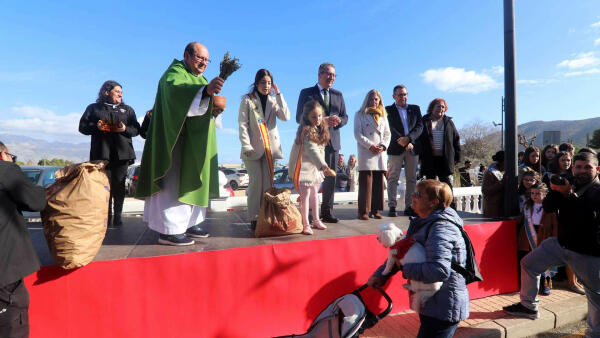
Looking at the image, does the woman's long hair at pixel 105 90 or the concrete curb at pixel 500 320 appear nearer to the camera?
the concrete curb at pixel 500 320

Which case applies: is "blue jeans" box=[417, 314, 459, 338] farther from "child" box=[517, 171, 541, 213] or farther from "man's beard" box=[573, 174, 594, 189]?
"child" box=[517, 171, 541, 213]

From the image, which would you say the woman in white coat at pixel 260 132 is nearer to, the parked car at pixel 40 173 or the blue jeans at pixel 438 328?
the blue jeans at pixel 438 328

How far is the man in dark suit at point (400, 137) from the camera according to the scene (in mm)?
4266

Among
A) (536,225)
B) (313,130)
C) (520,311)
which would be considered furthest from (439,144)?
(520,311)

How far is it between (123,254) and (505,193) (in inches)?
162

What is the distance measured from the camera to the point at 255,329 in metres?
2.49

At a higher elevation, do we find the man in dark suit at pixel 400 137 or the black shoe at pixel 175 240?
the man in dark suit at pixel 400 137

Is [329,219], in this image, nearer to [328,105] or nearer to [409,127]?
[328,105]

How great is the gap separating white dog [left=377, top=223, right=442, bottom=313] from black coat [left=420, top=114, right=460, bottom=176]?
259cm

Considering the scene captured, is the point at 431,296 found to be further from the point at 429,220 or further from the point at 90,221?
the point at 90,221

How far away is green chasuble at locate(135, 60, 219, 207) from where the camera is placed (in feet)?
8.64

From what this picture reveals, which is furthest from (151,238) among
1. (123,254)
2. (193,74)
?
(193,74)

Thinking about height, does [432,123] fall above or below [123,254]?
above

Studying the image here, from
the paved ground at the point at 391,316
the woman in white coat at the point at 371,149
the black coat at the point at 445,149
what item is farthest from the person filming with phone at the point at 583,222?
the woman in white coat at the point at 371,149
